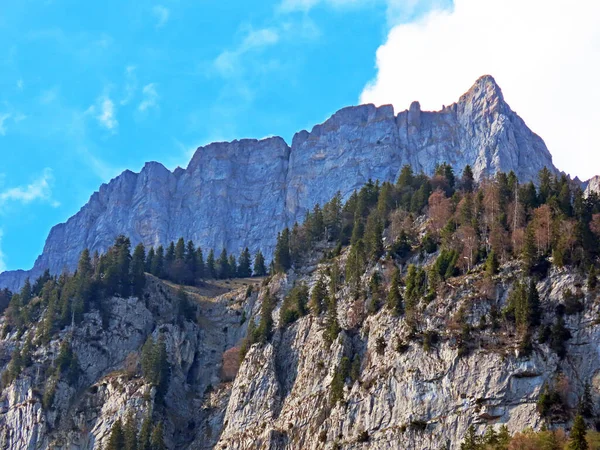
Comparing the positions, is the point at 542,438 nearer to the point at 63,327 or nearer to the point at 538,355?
the point at 538,355

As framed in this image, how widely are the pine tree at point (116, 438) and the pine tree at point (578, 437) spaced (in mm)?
51337

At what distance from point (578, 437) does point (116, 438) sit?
173 feet

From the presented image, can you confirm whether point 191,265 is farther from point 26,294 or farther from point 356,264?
point 356,264

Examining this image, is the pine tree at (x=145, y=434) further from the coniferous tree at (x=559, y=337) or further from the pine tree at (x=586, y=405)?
the pine tree at (x=586, y=405)

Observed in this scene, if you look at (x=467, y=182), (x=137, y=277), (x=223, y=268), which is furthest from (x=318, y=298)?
(x=223, y=268)

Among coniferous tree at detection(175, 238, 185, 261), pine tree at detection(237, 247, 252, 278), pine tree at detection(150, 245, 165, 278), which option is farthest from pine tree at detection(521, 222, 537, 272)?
coniferous tree at detection(175, 238, 185, 261)

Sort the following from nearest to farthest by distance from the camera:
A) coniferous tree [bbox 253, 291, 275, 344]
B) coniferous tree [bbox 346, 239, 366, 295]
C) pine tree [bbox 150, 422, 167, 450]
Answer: pine tree [bbox 150, 422, 167, 450]
coniferous tree [bbox 253, 291, 275, 344]
coniferous tree [bbox 346, 239, 366, 295]

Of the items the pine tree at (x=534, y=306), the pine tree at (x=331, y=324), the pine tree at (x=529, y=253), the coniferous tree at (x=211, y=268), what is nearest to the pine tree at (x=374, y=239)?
the pine tree at (x=331, y=324)

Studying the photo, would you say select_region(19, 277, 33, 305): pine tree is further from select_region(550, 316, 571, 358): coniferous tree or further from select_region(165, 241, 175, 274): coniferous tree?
select_region(550, 316, 571, 358): coniferous tree

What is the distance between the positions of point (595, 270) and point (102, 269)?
252 feet

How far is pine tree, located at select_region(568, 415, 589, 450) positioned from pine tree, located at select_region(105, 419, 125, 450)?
2021 inches

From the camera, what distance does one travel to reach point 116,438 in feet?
328

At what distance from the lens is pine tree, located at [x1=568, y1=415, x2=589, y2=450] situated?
67.2m

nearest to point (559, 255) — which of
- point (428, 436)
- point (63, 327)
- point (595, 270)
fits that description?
point (595, 270)
